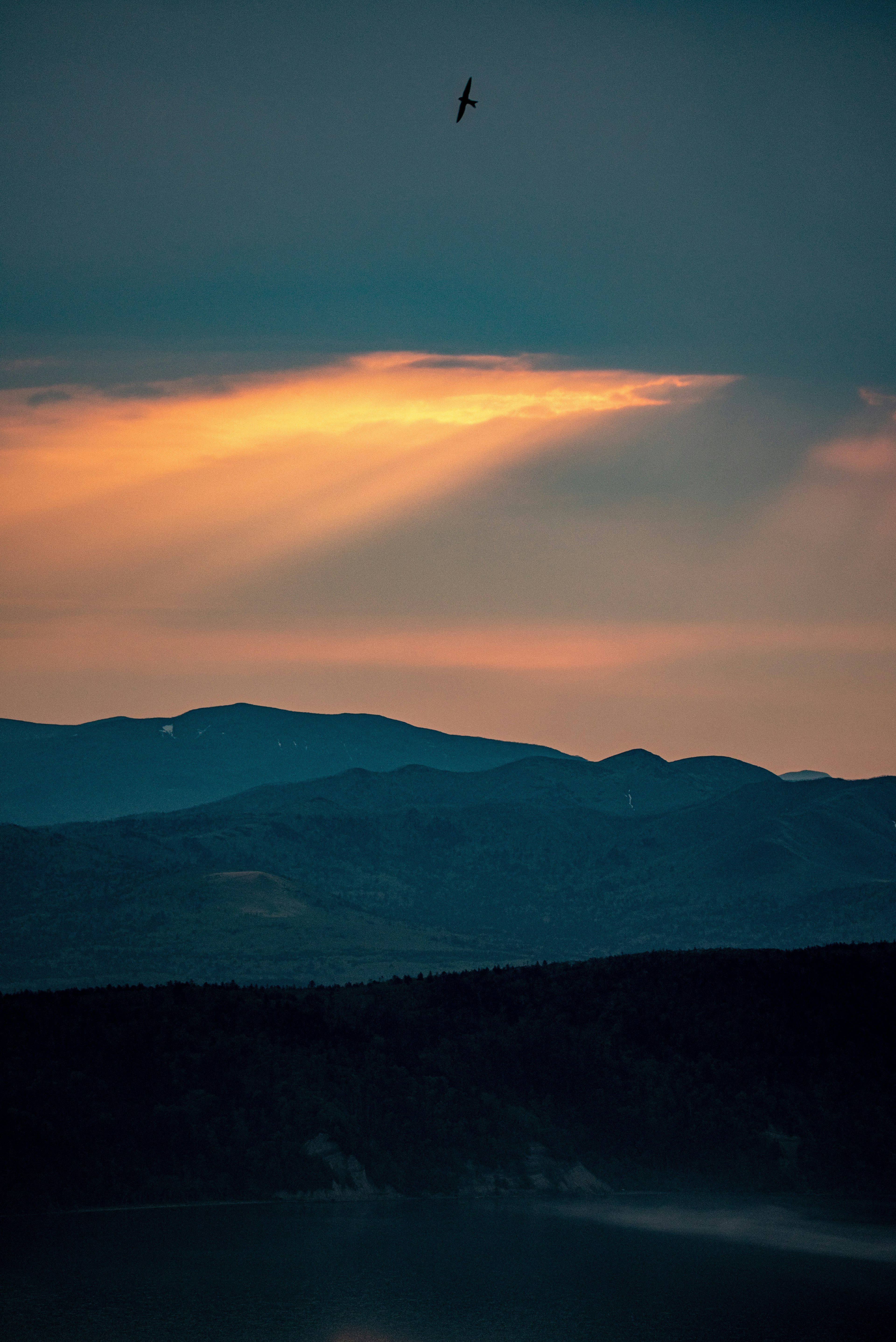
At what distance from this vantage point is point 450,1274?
142 metres

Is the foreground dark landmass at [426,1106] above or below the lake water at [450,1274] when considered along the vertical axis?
above

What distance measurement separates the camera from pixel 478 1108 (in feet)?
617

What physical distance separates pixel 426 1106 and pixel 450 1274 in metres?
44.3

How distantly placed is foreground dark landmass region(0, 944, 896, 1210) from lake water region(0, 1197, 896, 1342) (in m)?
5.98

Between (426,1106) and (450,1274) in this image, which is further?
(426,1106)

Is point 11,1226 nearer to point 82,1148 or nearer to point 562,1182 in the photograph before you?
point 82,1148

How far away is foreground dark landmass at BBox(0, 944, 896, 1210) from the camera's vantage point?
17412 cm

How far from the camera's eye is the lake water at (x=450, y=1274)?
407ft

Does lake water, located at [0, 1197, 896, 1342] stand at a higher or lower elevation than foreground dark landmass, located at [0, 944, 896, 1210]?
lower

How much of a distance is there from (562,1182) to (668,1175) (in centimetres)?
1162

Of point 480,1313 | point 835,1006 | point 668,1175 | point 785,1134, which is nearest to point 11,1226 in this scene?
point 480,1313

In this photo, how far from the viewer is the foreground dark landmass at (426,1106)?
6855 inches

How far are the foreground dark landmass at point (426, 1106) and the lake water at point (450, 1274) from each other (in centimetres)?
598

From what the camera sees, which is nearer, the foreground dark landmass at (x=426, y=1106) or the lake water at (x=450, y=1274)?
the lake water at (x=450, y=1274)
